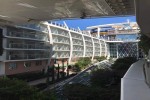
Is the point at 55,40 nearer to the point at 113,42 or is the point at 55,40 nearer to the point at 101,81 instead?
the point at 101,81

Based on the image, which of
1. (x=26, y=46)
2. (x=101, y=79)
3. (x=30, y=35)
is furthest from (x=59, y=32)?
(x=101, y=79)

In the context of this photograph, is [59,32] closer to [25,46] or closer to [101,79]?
[25,46]

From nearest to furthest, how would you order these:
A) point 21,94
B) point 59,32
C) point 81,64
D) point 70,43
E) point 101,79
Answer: point 21,94
point 101,79
point 59,32
point 81,64
point 70,43

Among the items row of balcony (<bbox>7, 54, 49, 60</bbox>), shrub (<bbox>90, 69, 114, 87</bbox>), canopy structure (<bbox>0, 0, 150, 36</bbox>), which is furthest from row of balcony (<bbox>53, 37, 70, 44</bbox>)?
shrub (<bbox>90, 69, 114, 87</bbox>)

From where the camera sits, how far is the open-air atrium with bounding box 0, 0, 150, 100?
1012cm

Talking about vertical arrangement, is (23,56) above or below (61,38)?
below


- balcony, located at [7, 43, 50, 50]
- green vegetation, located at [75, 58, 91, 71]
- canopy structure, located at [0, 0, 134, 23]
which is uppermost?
canopy structure, located at [0, 0, 134, 23]

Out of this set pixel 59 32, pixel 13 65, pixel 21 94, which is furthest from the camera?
pixel 59 32

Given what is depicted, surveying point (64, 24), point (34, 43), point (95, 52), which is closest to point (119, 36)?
point (95, 52)

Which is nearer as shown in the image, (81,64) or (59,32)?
(59,32)

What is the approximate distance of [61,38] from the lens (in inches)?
2596

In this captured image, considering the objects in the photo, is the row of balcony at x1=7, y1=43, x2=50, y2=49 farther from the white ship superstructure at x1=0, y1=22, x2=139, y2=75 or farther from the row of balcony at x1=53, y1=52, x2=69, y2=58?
the row of balcony at x1=53, y1=52, x2=69, y2=58

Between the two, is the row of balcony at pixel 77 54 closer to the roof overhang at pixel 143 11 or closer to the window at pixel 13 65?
the window at pixel 13 65

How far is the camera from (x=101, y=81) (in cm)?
2333
